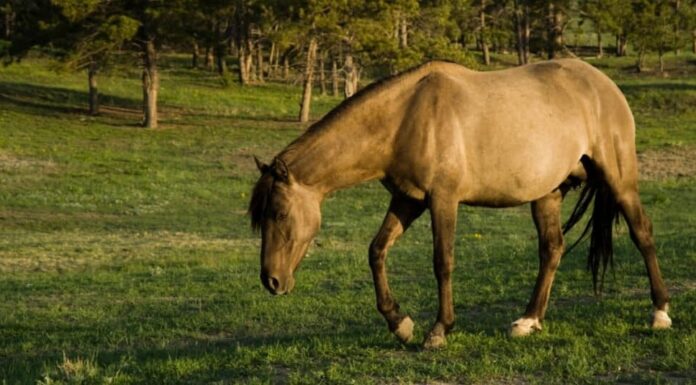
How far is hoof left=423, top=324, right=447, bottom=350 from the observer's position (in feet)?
23.5

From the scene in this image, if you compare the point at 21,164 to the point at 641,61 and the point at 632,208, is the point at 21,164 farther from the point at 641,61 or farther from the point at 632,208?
the point at 641,61

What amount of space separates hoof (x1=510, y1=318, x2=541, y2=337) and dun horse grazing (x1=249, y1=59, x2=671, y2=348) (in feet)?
0.04

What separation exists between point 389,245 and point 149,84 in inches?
1490

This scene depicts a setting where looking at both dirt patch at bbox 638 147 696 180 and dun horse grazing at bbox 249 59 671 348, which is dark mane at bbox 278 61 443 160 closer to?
dun horse grazing at bbox 249 59 671 348

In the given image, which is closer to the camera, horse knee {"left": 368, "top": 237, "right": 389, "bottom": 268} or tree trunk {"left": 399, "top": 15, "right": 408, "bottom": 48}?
horse knee {"left": 368, "top": 237, "right": 389, "bottom": 268}

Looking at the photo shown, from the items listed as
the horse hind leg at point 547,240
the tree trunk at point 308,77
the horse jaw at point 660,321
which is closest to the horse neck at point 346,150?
the horse hind leg at point 547,240

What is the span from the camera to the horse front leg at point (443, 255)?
7230 millimetres

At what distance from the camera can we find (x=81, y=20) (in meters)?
42.6

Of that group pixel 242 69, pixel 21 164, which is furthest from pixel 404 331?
pixel 242 69

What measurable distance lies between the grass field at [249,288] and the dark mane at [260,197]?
1019 mm

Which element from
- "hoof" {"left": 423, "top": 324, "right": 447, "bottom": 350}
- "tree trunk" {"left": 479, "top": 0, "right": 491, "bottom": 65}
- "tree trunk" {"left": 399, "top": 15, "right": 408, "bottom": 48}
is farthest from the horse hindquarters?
"tree trunk" {"left": 479, "top": 0, "right": 491, "bottom": 65}

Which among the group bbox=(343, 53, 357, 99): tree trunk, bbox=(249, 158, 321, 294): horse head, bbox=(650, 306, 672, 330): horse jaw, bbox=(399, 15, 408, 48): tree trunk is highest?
bbox=(249, 158, 321, 294): horse head

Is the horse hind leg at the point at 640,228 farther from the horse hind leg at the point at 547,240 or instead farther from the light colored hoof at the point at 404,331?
the light colored hoof at the point at 404,331

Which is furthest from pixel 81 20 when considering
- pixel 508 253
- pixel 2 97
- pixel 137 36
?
pixel 508 253
